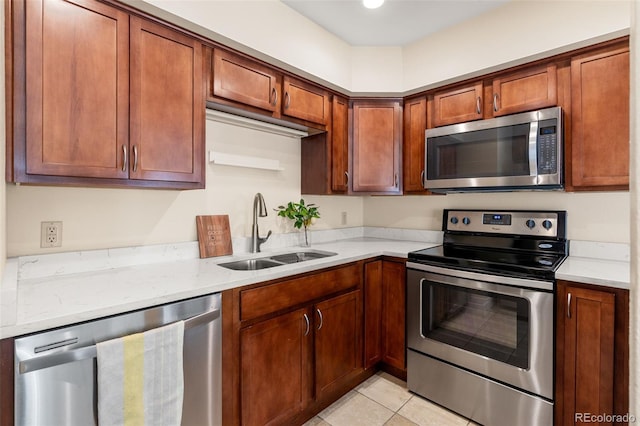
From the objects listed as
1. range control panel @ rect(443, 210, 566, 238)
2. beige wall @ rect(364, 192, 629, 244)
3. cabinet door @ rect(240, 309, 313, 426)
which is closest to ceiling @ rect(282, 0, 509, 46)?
beige wall @ rect(364, 192, 629, 244)

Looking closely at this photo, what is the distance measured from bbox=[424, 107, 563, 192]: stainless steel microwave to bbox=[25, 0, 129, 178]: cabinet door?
1.97 metres

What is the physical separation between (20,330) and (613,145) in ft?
8.94

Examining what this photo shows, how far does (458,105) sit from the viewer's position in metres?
2.34

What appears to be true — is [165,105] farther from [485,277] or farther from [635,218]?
[485,277]

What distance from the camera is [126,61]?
58.8 inches

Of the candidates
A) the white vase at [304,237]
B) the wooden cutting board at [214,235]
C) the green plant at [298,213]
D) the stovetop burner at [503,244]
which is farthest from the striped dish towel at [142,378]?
the stovetop burner at [503,244]

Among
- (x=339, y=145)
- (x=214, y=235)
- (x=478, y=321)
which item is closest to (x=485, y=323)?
(x=478, y=321)

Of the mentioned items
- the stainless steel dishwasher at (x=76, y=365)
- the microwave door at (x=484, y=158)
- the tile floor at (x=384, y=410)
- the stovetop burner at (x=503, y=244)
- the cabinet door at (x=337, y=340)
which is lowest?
the tile floor at (x=384, y=410)

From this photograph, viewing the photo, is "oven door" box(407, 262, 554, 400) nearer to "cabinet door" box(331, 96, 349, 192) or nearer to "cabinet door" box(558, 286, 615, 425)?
"cabinet door" box(558, 286, 615, 425)

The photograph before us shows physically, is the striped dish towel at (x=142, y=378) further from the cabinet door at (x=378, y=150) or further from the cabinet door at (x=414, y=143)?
the cabinet door at (x=414, y=143)

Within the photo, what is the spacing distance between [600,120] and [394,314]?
1673 millimetres

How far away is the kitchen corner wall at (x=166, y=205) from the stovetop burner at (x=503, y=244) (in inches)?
41.8

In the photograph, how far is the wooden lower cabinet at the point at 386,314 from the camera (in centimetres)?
223

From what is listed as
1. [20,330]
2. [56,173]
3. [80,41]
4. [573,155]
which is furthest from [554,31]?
[20,330]
